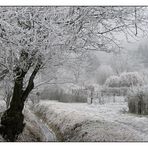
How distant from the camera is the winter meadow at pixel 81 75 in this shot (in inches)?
161

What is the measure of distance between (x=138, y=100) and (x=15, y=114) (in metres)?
1.84

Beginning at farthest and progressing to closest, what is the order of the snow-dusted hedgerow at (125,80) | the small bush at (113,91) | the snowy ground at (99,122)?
the small bush at (113,91)
the snow-dusted hedgerow at (125,80)
the snowy ground at (99,122)

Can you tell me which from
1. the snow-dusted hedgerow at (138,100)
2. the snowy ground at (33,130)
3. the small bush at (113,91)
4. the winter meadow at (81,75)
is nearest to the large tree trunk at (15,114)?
the winter meadow at (81,75)

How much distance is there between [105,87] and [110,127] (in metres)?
0.57

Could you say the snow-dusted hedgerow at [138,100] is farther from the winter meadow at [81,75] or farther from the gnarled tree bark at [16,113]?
the gnarled tree bark at [16,113]

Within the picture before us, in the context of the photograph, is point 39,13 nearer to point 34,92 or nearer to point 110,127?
point 34,92

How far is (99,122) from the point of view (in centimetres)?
486

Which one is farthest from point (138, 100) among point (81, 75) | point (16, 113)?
point (16, 113)

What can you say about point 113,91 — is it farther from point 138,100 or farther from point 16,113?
point 16,113

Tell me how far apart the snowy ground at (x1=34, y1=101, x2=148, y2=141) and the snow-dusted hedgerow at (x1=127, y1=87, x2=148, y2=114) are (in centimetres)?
14

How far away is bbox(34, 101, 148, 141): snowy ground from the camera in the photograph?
4.45m

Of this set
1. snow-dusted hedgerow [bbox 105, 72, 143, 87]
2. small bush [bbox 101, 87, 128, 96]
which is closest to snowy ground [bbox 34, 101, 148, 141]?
small bush [bbox 101, 87, 128, 96]

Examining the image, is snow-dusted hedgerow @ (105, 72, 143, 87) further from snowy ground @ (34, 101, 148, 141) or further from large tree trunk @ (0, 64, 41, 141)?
large tree trunk @ (0, 64, 41, 141)

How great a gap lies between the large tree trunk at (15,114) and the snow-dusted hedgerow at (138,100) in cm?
142
